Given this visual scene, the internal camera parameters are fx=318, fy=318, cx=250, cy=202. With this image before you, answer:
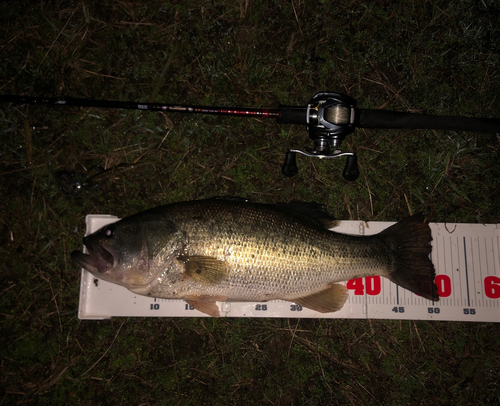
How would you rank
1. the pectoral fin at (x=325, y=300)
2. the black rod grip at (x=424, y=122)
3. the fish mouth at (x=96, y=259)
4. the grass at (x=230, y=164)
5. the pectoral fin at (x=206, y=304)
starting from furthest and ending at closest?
the grass at (x=230, y=164)
the black rod grip at (x=424, y=122)
the pectoral fin at (x=325, y=300)
the pectoral fin at (x=206, y=304)
the fish mouth at (x=96, y=259)

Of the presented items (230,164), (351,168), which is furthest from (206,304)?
(351,168)

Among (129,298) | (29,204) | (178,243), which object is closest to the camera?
(178,243)

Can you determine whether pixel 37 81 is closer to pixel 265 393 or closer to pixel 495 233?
pixel 265 393

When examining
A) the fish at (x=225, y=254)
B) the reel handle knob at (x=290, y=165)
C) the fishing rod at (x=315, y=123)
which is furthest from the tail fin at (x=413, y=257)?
the reel handle knob at (x=290, y=165)

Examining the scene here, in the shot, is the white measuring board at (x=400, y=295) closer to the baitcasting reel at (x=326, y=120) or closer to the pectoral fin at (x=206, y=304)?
the pectoral fin at (x=206, y=304)

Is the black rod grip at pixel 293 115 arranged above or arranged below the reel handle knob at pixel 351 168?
above

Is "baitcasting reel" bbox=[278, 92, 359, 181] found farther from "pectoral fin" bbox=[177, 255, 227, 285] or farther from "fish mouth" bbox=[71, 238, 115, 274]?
"fish mouth" bbox=[71, 238, 115, 274]

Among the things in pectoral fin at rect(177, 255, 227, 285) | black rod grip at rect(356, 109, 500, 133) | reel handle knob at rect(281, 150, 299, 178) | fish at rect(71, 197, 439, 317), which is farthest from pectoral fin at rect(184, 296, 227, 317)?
black rod grip at rect(356, 109, 500, 133)

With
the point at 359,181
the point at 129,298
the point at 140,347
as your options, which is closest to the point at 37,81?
the point at 129,298
